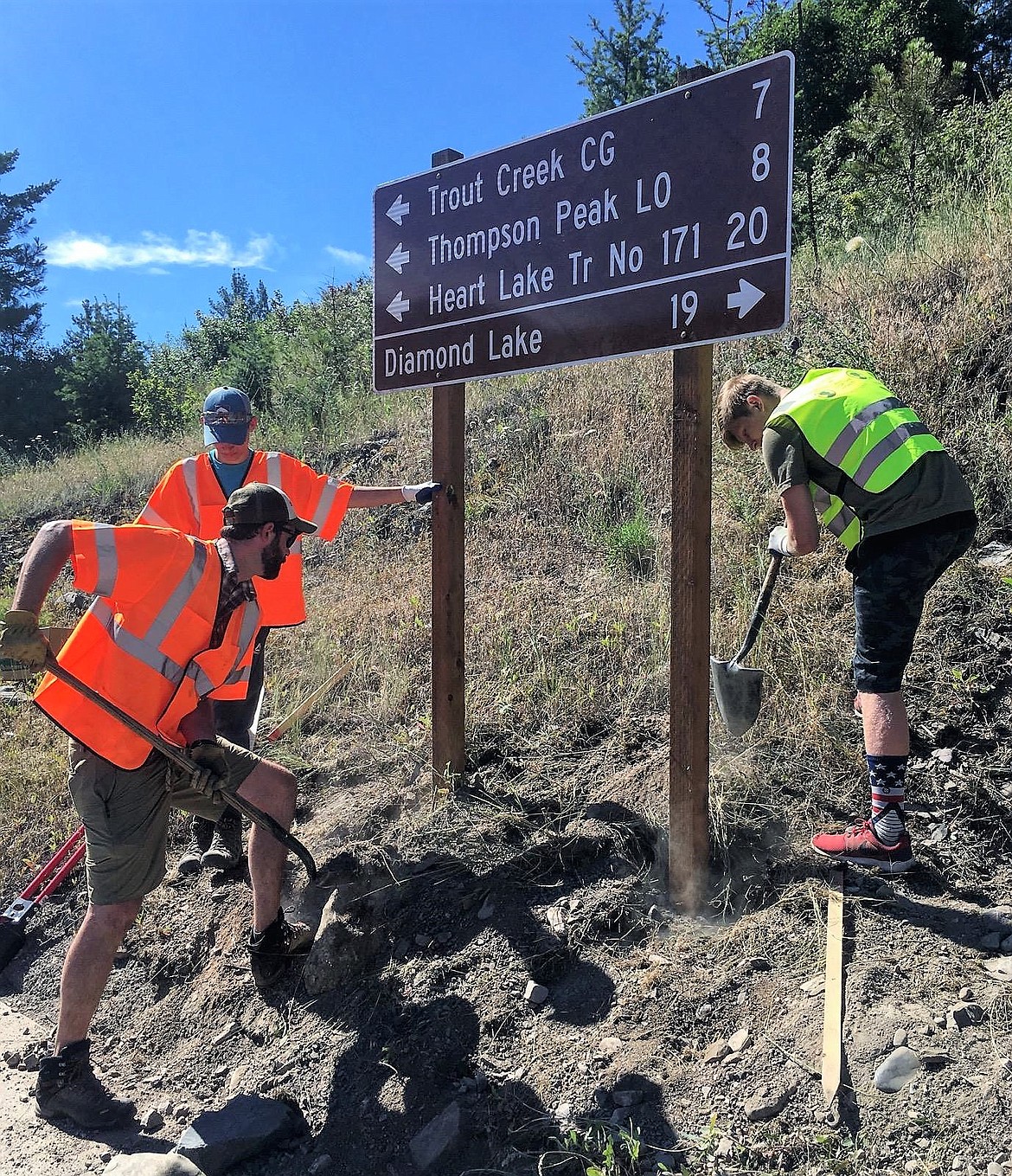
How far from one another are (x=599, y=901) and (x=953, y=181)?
6.43 m

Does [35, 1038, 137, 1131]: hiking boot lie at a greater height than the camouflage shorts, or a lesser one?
lesser

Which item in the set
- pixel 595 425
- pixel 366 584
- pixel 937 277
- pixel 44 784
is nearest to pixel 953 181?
pixel 937 277

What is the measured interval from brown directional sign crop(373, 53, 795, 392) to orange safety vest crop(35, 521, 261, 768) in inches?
58.5

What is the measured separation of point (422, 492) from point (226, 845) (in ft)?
6.04

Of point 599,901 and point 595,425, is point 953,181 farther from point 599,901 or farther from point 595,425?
point 599,901

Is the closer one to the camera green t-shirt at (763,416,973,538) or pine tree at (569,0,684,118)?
green t-shirt at (763,416,973,538)

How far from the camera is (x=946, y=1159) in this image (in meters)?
2.05

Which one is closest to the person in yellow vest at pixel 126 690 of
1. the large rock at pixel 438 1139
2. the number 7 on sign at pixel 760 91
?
the large rock at pixel 438 1139

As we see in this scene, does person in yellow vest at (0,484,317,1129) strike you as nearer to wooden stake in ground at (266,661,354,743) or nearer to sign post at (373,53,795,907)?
sign post at (373,53,795,907)

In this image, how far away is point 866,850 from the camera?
9.84ft

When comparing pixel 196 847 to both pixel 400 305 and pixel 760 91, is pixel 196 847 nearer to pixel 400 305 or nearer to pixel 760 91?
pixel 400 305

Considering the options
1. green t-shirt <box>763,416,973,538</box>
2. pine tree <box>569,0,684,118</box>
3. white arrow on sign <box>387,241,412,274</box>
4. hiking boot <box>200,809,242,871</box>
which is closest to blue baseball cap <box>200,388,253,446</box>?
white arrow on sign <box>387,241,412,274</box>

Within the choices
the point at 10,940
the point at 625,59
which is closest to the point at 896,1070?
the point at 10,940

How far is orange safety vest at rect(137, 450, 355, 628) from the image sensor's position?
4.15 metres
